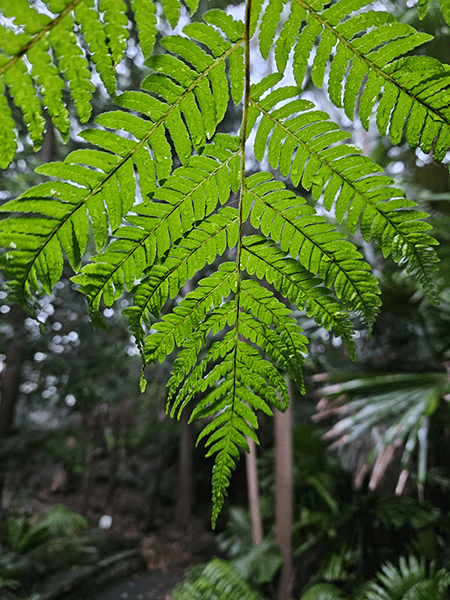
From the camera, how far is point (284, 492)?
229cm

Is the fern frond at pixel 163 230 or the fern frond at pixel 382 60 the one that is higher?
the fern frond at pixel 382 60

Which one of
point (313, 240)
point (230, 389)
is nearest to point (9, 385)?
point (230, 389)

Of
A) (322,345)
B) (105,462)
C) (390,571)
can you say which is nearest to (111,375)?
(322,345)

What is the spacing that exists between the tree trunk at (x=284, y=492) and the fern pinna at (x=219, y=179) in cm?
200

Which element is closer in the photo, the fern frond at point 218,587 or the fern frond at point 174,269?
the fern frond at point 174,269

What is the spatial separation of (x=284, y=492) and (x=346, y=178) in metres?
2.39

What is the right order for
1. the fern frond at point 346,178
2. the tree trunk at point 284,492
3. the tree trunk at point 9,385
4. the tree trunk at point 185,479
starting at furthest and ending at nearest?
the tree trunk at point 185,479
the tree trunk at point 9,385
the tree trunk at point 284,492
the fern frond at point 346,178

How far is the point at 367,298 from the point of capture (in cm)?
39

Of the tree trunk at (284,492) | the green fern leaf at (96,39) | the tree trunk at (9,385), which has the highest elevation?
the tree trunk at (9,385)

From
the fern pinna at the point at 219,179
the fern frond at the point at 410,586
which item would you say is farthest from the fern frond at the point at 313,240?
the fern frond at the point at 410,586

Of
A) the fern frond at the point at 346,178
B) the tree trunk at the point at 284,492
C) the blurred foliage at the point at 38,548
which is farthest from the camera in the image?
the blurred foliage at the point at 38,548

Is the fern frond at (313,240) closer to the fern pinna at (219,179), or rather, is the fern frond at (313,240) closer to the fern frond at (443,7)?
the fern pinna at (219,179)

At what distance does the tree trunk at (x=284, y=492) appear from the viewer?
227 cm

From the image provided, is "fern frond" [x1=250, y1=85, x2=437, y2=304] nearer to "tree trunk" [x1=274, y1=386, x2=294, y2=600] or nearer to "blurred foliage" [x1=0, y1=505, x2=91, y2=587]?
"tree trunk" [x1=274, y1=386, x2=294, y2=600]
